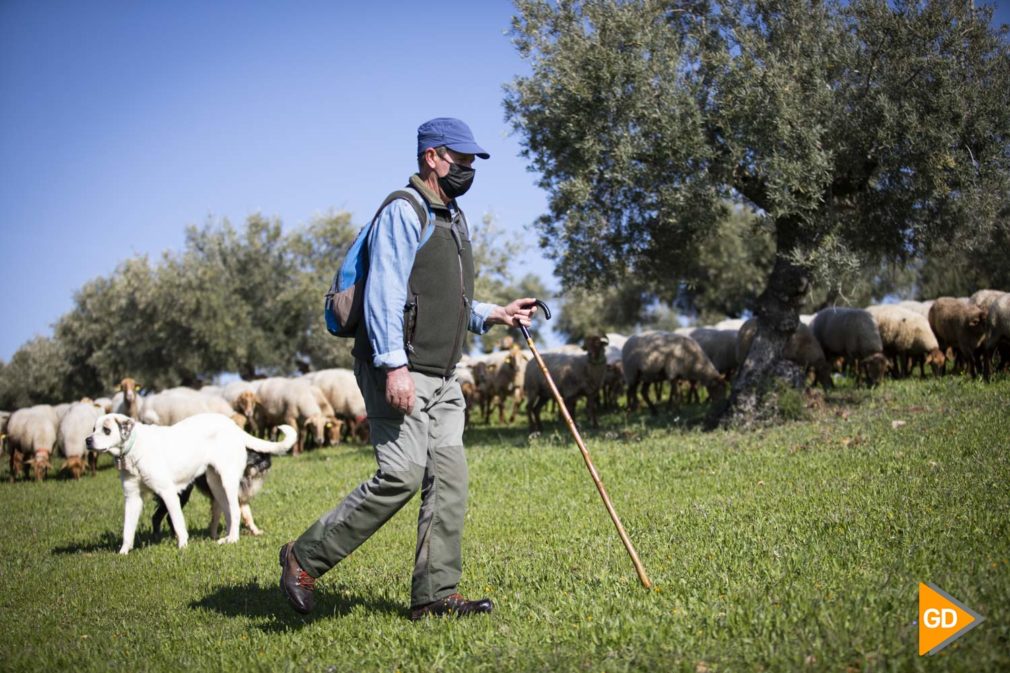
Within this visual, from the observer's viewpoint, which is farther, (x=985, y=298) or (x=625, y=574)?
(x=985, y=298)

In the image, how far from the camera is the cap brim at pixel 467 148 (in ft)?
17.7

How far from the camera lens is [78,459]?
2034cm

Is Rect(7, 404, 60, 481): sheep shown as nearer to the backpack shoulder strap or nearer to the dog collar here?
the dog collar

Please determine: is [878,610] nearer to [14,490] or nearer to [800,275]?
[800,275]

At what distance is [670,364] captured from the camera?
21328 millimetres

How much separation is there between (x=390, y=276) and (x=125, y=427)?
18.7ft

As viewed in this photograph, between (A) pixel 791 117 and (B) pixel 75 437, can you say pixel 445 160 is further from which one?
(B) pixel 75 437

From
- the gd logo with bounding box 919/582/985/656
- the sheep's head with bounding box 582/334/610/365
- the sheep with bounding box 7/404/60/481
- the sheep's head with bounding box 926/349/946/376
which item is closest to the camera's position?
the gd logo with bounding box 919/582/985/656

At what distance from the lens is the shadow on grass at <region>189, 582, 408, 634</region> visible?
5.81 meters

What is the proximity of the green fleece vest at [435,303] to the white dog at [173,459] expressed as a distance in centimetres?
438

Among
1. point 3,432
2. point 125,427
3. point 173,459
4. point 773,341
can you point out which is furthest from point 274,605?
point 3,432

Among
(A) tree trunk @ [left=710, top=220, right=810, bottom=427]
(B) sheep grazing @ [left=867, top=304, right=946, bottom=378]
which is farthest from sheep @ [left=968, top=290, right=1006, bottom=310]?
(A) tree trunk @ [left=710, top=220, right=810, bottom=427]

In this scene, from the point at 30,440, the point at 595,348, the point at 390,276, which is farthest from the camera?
the point at 30,440

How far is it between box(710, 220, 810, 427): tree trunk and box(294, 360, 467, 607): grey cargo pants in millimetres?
10553
